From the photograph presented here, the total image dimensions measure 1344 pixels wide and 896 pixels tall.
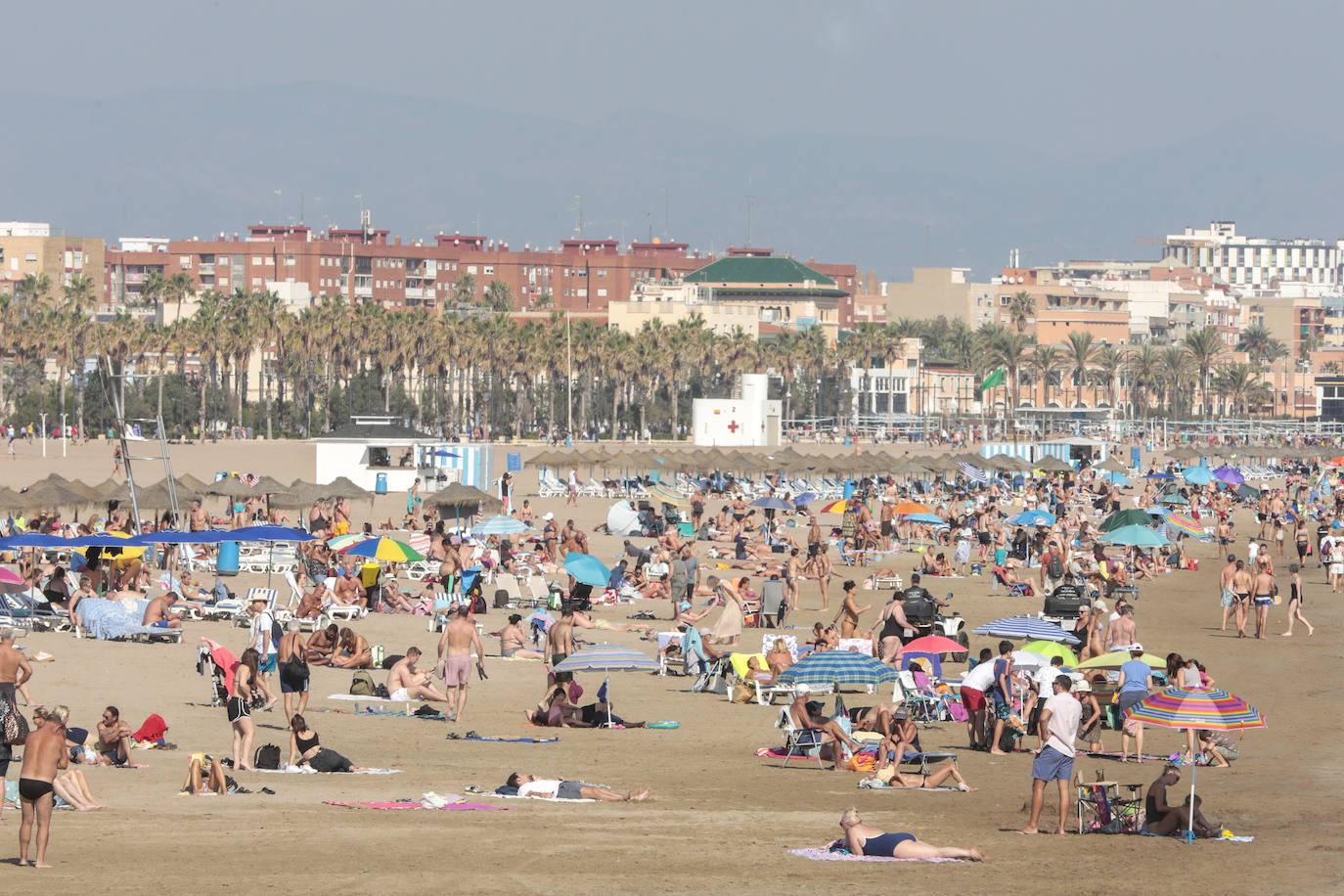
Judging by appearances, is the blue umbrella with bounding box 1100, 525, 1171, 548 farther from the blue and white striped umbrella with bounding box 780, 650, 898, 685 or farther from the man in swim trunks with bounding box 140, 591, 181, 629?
the man in swim trunks with bounding box 140, 591, 181, 629

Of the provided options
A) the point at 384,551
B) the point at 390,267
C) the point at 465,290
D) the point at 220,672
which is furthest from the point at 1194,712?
the point at 390,267

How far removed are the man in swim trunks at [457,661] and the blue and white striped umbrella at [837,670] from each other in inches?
109

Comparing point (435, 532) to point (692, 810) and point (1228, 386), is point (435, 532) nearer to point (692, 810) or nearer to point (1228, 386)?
point (692, 810)

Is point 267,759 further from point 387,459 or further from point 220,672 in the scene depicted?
point 387,459

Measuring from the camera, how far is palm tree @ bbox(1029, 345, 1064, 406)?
416 ft

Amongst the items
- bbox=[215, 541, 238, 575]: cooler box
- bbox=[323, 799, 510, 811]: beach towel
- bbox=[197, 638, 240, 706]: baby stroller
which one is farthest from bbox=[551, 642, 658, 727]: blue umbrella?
bbox=[215, 541, 238, 575]: cooler box

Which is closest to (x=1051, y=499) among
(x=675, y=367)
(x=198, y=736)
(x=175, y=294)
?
(x=198, y=736)

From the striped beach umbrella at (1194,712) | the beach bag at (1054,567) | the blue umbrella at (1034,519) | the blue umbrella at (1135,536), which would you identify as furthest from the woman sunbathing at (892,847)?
the blue umbrella at (1034,519)

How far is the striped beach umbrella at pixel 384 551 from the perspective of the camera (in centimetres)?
2239

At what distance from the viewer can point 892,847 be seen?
10.9 m

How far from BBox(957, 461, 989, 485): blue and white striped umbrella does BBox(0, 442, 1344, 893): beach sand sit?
1468 inches

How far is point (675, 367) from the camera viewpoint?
10050 centimetres

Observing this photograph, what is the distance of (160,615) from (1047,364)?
11227 centimetres

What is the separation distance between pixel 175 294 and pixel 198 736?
9790 cm
